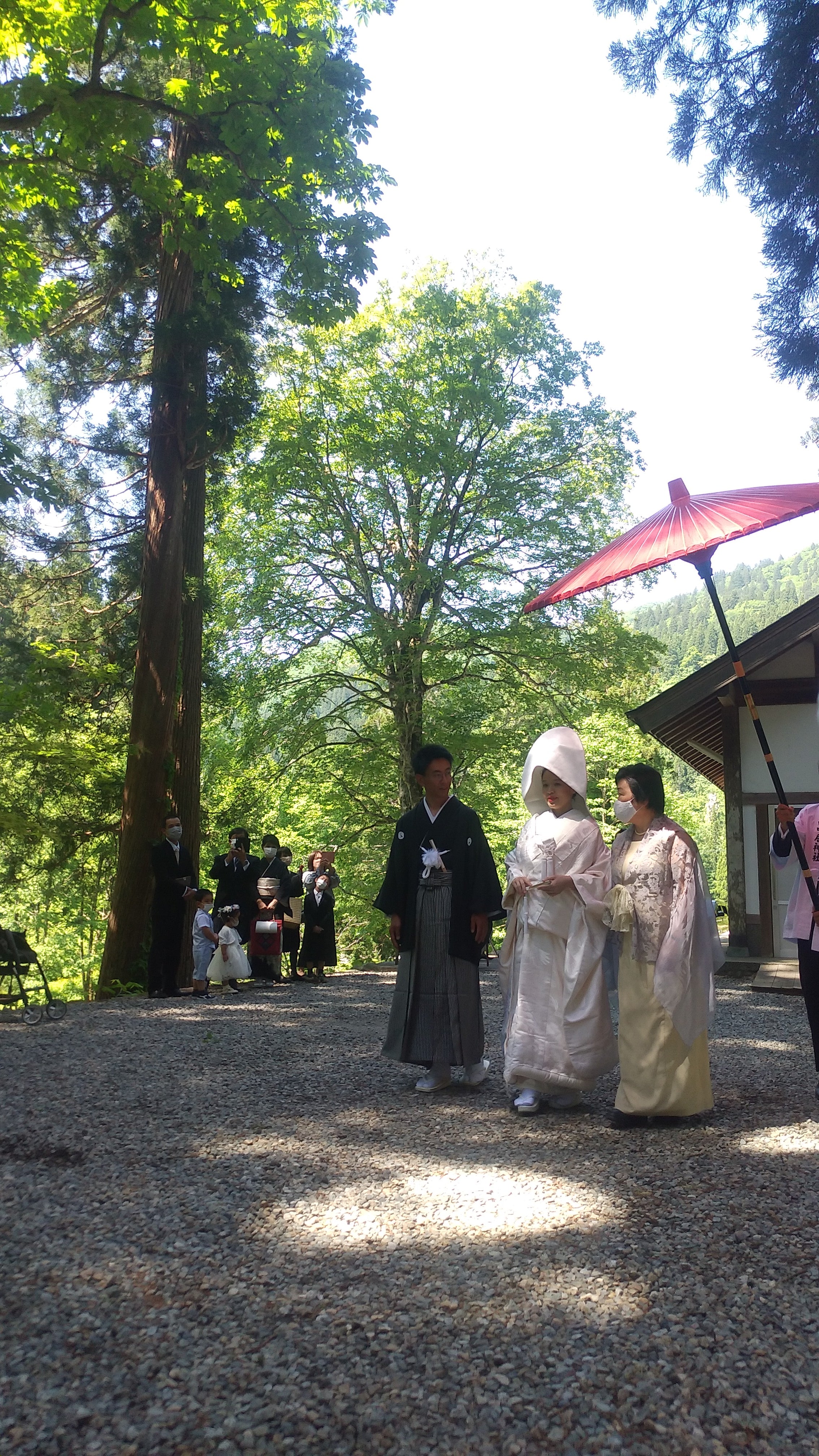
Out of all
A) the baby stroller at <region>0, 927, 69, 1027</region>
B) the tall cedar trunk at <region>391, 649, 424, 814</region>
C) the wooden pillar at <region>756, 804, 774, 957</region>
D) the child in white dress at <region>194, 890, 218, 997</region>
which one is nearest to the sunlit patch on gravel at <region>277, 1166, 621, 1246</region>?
the baby stroller at <region>0, 927, 69, 1027</region>

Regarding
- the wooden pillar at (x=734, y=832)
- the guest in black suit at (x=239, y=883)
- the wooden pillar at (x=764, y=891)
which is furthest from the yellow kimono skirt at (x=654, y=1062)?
the wooden pillar at (x=734, y=832)

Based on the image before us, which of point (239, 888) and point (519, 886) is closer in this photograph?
point (519, 886)

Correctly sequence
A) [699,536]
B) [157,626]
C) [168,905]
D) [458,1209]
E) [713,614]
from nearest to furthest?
[458,1209]
[699,536]
[168,905]
[157,626]
[713,614]

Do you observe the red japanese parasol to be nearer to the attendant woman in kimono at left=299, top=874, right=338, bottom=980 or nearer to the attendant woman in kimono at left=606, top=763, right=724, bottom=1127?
the attendant woman in kimono at left=606, top=763, right=724, bottom=1127

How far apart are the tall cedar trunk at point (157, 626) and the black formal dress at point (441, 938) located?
261 inches

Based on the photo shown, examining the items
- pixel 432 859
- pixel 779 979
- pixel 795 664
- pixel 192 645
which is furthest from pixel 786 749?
pixel 432 859

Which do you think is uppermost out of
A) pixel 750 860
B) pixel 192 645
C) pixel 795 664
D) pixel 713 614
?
pixel 713 614

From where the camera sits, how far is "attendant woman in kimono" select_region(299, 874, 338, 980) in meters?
12.4

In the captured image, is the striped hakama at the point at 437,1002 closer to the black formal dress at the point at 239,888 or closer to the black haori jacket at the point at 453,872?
the black haori jacket at the point at 453,872

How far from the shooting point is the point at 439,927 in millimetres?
5625

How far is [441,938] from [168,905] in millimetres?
5348

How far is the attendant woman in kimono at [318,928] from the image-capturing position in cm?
1242

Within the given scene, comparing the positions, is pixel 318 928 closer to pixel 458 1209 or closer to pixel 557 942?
pixel 557 942

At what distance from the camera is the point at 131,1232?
330cm
